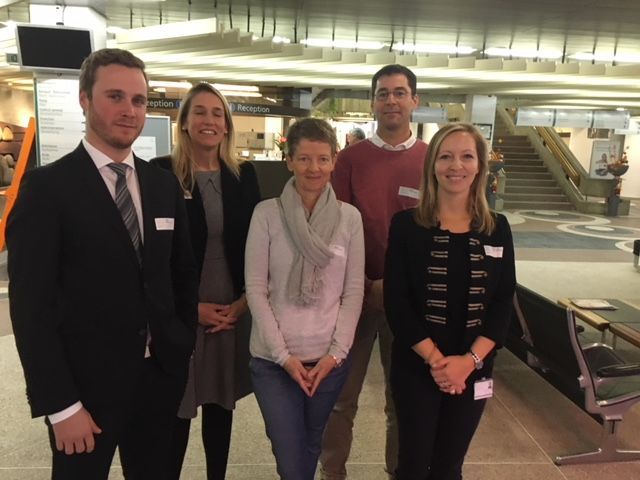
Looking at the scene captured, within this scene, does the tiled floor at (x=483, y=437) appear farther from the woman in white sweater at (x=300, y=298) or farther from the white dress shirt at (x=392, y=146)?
the white dress shirt at (x=392, y=146)

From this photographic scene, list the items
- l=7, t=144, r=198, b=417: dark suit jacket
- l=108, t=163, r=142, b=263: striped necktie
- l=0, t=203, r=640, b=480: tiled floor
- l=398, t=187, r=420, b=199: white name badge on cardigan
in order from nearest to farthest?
l=7, t=144, r=198, b=417: dark suit jacket
l=108, t=163, r=142, b=263: striped necktie
l=398, t=187, r=420, b=199: white name badge on cardigan
l=0, t=203, r=640, b=480: tiled floor

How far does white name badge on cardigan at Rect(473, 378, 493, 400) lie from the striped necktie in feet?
3.93

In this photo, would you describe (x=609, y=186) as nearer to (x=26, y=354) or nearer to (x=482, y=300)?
(x=482, y=300)

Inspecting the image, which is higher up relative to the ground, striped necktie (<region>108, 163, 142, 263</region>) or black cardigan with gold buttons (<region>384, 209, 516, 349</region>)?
striped necktie (<region>108, 163, 142, 263</region>)

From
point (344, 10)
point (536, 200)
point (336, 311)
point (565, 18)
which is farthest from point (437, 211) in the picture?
point (536, 200)

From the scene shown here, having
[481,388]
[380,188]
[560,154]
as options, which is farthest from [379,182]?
[560,154]

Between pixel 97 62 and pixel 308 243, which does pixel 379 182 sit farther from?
pixel 97 62

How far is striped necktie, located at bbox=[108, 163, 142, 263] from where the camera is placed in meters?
1.40

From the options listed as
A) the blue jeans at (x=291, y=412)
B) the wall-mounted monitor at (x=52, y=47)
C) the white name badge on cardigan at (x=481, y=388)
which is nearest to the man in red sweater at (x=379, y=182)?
the blue jeans at (x=291, y=412)

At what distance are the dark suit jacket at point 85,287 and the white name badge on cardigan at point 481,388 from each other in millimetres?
1011

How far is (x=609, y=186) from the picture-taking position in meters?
14.1

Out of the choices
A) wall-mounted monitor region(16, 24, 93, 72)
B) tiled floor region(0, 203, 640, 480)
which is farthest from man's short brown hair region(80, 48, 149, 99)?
wall-mounted monitor region(16, 24, 93, 72)

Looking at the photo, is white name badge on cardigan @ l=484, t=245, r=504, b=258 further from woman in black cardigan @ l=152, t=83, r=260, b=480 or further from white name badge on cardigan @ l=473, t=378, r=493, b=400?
woman in black cardigan @ l=152, t=83, r=260, b=480

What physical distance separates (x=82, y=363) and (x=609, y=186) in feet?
51.6
